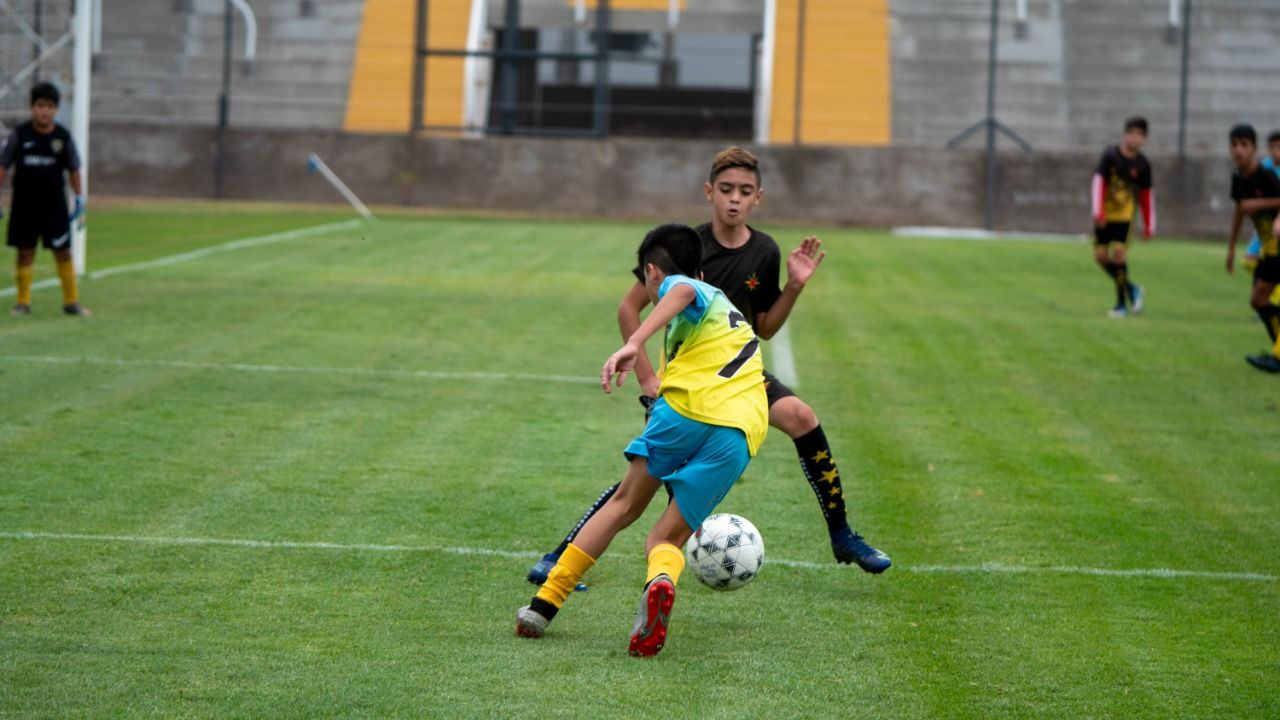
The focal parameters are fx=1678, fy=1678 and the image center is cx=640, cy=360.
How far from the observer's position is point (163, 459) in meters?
8.47

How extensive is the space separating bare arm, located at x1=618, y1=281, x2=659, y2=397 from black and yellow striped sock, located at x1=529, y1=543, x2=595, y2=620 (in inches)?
27.7

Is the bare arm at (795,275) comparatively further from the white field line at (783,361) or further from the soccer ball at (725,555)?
the white field line at (783,361)

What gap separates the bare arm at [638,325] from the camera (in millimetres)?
6160

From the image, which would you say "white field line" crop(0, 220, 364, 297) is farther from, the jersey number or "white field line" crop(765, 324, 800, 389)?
the jersey number

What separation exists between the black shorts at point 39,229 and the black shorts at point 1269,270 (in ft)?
33.5

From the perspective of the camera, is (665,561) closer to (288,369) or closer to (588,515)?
(588,515)

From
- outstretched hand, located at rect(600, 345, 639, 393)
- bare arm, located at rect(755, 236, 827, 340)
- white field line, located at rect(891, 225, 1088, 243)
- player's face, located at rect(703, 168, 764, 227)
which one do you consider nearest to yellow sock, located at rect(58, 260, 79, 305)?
bare arm, located at rect(755, 236, 827, 340)

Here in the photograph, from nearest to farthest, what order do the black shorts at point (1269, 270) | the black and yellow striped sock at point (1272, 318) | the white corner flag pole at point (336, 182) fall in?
the black and yellow striped sock at point (1272, 318) < the black shorts at point (1269, 270) < the white corner flag pole at point (336, 182)

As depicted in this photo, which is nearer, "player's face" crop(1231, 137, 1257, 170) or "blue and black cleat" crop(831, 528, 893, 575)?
"blue and black cleat" crop(831, 528, 893, 575)

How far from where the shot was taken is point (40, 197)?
1454 cm

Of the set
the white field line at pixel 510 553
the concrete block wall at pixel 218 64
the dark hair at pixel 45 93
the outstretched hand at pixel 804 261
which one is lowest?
the white field line at pixel 510 553

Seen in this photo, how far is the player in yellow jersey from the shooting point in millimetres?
5590

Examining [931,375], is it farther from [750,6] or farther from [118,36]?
[118,36]

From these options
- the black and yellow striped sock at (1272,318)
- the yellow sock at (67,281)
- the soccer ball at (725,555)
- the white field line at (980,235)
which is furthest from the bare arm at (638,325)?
the white field line at (980,235)
